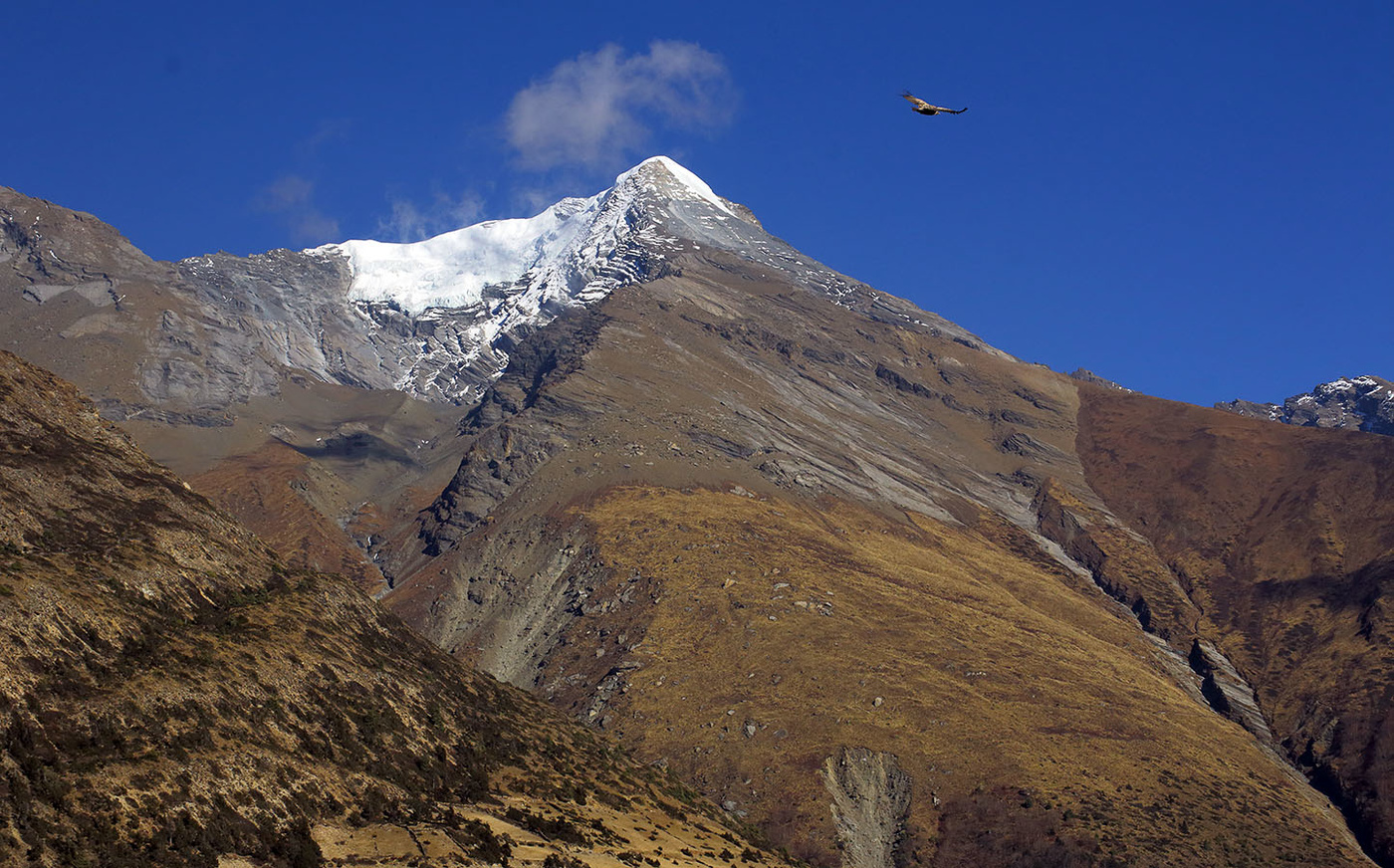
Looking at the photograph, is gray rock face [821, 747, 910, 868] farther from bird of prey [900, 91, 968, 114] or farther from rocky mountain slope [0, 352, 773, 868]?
bird of prey [900, 91, 968, 114]

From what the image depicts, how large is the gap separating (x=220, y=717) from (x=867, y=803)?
91487mm

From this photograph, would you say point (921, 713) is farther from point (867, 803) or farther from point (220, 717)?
point (220, 717)

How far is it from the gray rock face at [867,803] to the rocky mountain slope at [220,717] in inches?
1573

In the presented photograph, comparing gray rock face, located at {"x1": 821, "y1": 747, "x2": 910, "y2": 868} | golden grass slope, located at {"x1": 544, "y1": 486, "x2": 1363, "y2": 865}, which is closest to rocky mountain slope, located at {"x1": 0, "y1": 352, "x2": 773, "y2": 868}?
gray rock face, located at {"x1": 821, "y1": 747, "x2": 910, "y2": 868}

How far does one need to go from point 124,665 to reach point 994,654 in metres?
136

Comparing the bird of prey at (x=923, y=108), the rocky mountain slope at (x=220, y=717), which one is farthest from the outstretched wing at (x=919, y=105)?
the rocky mountain slope at (x=220, y=717)

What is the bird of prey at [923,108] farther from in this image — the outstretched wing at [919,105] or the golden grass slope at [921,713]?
the golden grass slope at [921,713]

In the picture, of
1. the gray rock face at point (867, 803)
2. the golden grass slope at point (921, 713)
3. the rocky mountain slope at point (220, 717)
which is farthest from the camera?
the golden grass slope at point (921, 713)

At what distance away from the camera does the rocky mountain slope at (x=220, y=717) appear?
48.9 m

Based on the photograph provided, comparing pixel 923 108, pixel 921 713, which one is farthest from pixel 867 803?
pixel 923 108

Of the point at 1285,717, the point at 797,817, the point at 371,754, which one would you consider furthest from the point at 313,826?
the point at 1285,717

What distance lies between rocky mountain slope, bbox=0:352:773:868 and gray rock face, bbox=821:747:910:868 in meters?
40.0

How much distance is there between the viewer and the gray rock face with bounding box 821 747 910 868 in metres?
129

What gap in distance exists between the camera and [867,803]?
135875mm
